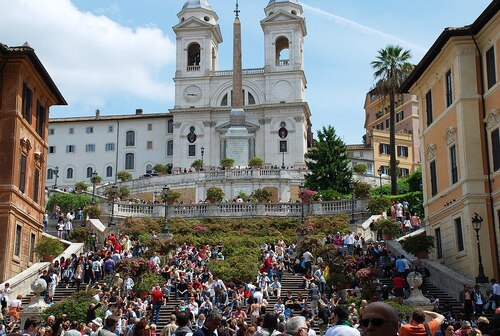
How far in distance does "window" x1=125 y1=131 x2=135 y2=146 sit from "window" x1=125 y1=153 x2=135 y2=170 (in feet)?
4.89

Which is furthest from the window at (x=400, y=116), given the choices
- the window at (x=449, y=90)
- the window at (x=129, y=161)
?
the window at (x=449, y=90)

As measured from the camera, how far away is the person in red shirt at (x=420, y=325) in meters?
9.84

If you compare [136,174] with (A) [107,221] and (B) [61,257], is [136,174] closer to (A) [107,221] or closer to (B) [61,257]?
(A) [107,221]

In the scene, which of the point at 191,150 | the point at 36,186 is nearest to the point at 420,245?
the point at 36,186

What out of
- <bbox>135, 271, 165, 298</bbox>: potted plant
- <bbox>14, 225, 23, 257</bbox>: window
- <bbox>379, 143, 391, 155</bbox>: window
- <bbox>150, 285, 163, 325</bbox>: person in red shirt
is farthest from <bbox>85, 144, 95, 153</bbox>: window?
<bbox>150, 285, 163, 325</bbox>: person in red shirt

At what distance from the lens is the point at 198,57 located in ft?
354

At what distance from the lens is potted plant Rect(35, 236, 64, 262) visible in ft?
124

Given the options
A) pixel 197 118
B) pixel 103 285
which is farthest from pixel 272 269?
pixel 197 118

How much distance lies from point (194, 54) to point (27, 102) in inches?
2778

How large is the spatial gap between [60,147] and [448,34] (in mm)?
82334

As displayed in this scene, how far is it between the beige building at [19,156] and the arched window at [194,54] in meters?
67.0

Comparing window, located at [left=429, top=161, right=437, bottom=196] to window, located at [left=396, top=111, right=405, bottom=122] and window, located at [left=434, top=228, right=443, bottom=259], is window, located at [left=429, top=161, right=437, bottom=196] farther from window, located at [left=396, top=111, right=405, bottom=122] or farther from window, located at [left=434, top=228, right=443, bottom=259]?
window, located at [left=396, top=111, right=405, bottom=122]

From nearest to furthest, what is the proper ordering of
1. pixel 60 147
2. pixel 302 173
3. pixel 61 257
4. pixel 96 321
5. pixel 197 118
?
1. pixel 96 321
2. pixel 61 257
3. pixel 302 173
4. pixel 197 118
5. pixel 60 147

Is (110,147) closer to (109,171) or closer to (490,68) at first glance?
(109,171)
